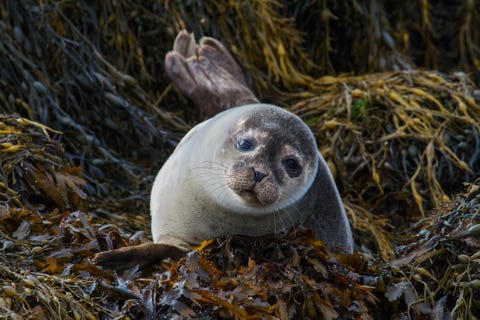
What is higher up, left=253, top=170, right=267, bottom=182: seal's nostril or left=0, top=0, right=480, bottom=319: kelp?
left=253, top=170, right=267, bottom=182: seal's nostril

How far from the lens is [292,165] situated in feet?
14.6

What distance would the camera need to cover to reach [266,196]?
13.8 feet

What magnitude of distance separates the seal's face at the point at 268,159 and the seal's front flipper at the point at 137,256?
1.24ft

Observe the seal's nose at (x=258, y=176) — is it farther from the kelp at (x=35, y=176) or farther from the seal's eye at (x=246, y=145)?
the kelp at (x=35, y=176)

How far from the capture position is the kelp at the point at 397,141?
628 centimetres

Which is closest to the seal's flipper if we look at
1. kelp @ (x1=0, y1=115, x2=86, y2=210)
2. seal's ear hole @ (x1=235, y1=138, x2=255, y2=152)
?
kelp @ (x1=0, y1=115, x2=86, y2=210)

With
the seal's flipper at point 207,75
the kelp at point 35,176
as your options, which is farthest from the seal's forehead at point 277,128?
the seal's flipper at point 207,75

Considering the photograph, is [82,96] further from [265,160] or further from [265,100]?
[265,160]

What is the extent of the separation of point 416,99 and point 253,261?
312 cm

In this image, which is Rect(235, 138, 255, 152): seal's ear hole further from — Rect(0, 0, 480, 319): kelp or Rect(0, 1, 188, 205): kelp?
Rect(0, 1, 188, 205): kelp

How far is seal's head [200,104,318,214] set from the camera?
4.25 metres

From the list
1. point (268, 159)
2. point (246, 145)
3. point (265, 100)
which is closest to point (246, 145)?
point (246, 145)

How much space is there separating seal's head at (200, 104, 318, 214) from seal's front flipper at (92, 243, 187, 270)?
0.33 m

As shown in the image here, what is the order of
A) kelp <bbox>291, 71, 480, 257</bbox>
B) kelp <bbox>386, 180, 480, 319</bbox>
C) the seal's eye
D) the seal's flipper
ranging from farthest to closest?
kelp <bbox>291, 71, 480, 257</bbox>
the seal's flipper
the seal's eye
kelp <bbox>386, 180, 480, 319</bbox>
